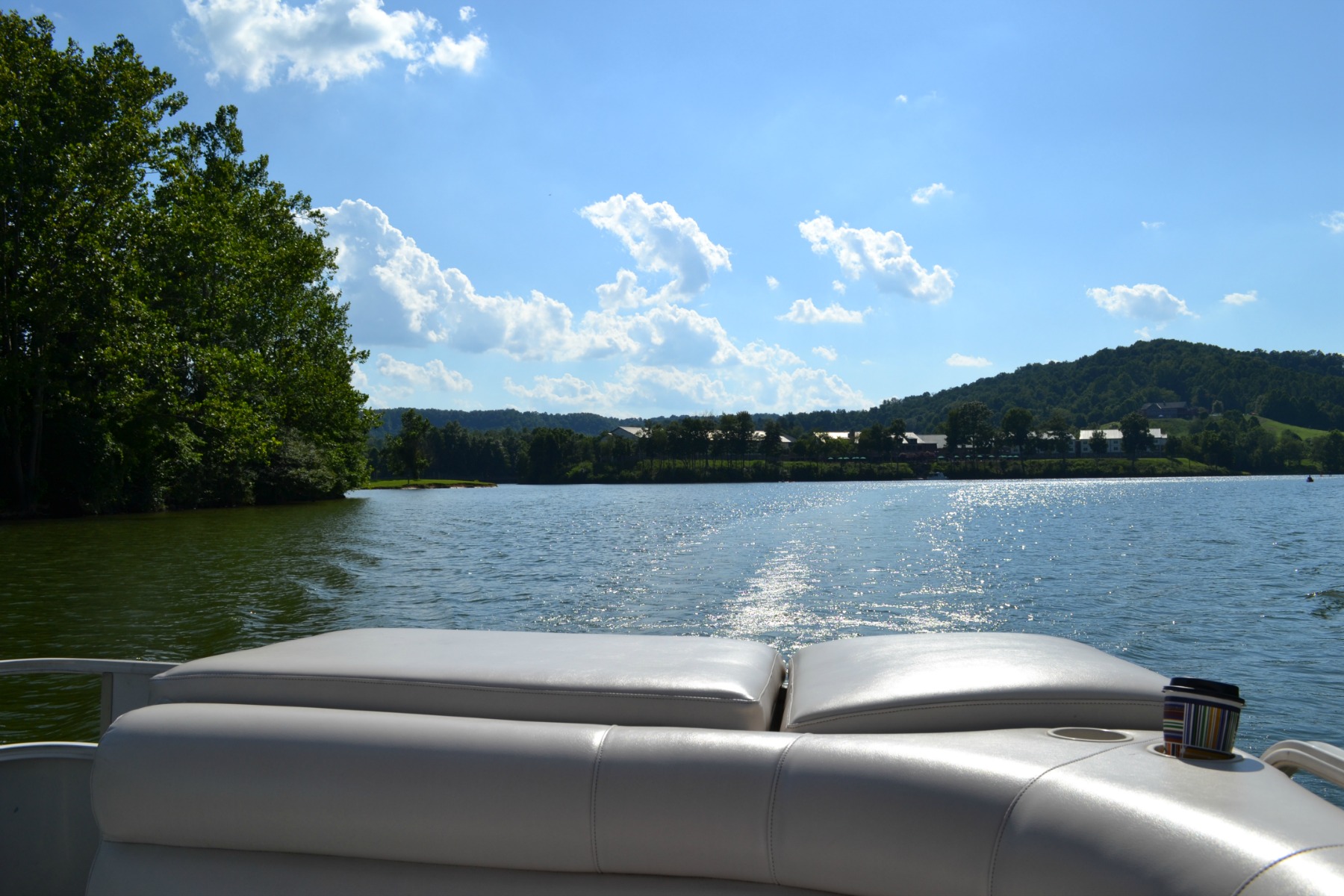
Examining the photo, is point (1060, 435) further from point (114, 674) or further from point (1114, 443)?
point (114, 674)

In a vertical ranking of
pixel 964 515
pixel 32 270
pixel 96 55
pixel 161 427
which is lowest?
pixel 964 515

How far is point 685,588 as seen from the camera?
16047 mm

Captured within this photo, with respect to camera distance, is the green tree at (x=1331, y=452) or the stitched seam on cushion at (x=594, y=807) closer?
the stitched seam on cushion at (x=594, y=807)

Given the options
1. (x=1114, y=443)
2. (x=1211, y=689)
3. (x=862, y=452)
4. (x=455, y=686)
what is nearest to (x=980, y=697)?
(x=1211, y=689)

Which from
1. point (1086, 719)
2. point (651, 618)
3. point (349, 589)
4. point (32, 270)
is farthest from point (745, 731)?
point (32, 270)

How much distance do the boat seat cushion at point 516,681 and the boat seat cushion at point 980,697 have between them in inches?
6.1

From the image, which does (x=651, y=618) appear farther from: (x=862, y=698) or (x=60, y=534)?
(x=60, y=534)

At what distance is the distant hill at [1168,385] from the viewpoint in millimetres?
135000

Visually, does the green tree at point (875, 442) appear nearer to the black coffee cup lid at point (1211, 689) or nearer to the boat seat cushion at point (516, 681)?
the boat seat cushion at point (516, 681)

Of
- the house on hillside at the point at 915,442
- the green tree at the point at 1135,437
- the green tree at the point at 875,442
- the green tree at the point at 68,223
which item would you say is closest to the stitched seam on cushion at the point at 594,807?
the green tree at the point at 68,223

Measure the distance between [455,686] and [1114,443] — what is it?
149 meters

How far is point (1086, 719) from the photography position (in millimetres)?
1886

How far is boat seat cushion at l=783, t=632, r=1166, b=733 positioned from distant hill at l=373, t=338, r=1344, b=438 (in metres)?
148

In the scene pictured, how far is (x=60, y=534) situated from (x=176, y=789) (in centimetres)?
2427
